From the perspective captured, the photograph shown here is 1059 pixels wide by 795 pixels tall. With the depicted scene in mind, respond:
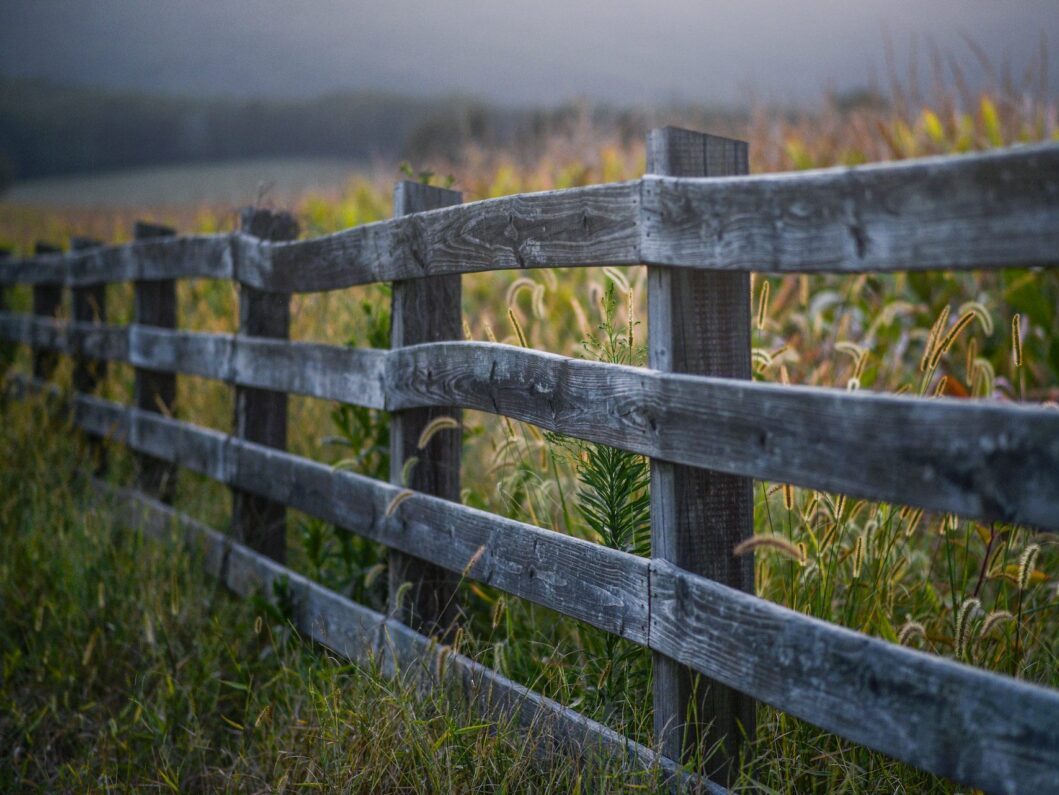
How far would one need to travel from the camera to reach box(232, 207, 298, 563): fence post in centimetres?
448

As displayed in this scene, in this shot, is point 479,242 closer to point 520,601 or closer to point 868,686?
point 520,601

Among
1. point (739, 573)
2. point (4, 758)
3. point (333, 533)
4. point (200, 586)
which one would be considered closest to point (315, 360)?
point (333, 533)

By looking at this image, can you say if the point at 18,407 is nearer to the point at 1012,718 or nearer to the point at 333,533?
the point at 333,533

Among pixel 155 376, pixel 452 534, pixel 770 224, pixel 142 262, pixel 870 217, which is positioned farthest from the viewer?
pixel 155 376

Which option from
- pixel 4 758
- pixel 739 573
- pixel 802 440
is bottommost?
pixel 4 758

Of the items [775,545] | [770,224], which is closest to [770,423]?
[775,545]

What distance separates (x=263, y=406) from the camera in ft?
15.0

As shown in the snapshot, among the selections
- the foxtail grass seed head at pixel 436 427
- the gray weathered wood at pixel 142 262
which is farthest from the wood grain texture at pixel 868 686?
the gray weathered wood at pixel 142 262

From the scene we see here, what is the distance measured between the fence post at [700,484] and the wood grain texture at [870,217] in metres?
0.11

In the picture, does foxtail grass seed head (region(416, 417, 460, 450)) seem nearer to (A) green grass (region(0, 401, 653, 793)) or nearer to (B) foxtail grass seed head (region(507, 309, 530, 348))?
(B) foxtail grass seed head (region(507, 309, 530, 348))

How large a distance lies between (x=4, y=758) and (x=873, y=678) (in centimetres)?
292

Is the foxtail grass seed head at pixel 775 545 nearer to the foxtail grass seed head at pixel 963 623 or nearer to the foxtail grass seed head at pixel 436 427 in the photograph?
the foxtail grass seed head at pixel 963 623

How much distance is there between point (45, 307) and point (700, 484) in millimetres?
7068

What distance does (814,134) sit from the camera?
1008 cm
